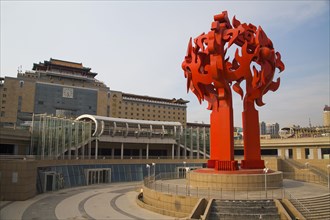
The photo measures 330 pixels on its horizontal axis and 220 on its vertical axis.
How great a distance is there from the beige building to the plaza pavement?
242 ft

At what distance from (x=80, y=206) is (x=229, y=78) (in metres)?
17.9

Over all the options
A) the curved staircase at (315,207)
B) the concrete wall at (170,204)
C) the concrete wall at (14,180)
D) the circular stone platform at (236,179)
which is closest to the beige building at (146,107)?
the concrete wall at (14,180)

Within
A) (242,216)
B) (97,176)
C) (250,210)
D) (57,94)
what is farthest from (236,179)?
(57,94)

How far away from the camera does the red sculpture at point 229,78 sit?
1139 inches

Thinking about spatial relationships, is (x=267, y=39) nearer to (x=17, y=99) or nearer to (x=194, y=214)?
(x=194, y=214)

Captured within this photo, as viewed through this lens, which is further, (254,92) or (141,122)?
(141,122)

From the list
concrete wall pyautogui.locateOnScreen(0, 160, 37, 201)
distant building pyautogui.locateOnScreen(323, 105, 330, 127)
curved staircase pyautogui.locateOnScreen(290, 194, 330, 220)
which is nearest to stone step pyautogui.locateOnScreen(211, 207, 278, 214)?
curved staircase pyautogui.locateOnScreen(290, 194, 330, 220)

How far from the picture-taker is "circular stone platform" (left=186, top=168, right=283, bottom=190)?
26703 mm

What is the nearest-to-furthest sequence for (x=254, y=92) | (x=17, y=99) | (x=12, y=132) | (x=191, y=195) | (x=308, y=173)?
(x=191, y=195)
(x=254, y=92)
(x=308, y=173)
(x=12, y=132)
(x=17, y=99)

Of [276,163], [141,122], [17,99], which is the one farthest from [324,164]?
[17,99]

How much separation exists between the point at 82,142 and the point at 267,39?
31904mm

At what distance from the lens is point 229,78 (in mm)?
29406

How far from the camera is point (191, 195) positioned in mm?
24016

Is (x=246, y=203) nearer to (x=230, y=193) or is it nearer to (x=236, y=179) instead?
(x=230, y=193)
